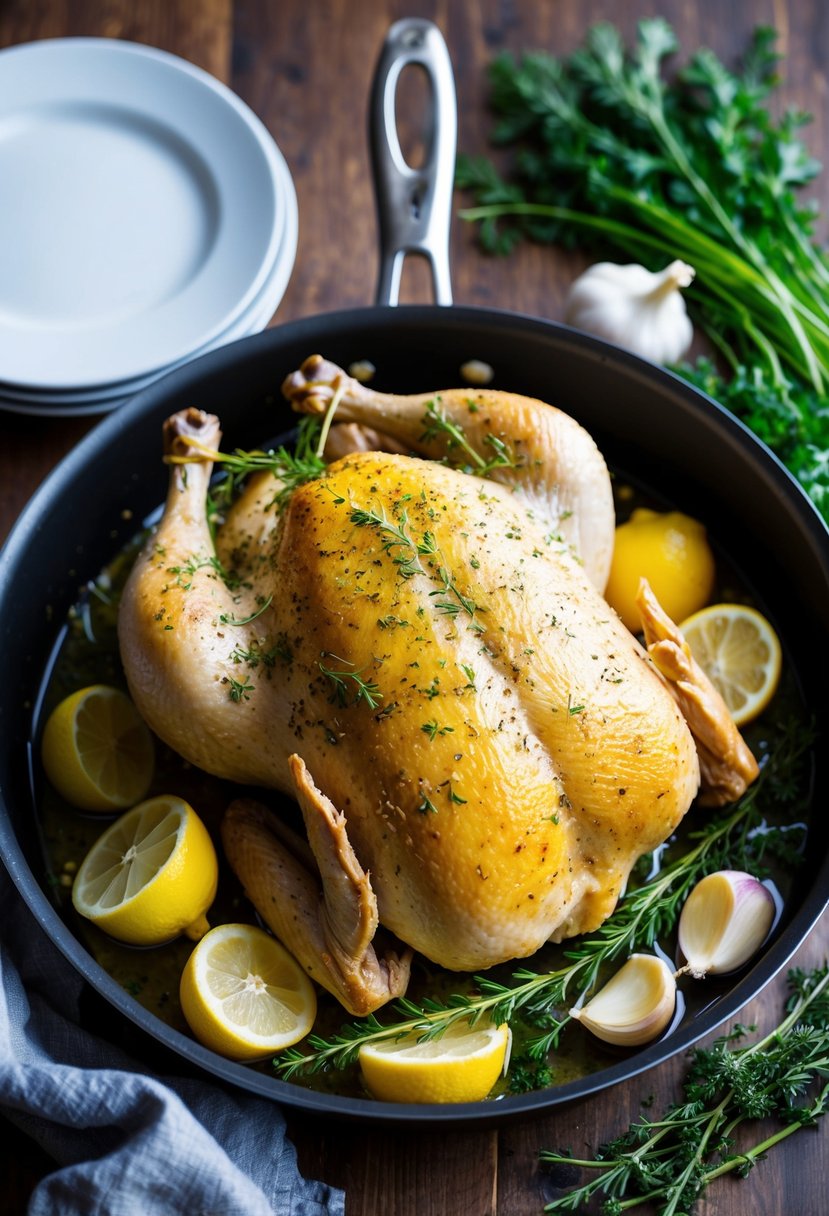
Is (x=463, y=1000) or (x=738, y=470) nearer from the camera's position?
(x=463, y=1000)

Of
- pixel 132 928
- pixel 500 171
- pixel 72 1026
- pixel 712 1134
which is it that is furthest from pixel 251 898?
pixel 500 171

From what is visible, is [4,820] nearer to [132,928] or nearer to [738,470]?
[132,928]

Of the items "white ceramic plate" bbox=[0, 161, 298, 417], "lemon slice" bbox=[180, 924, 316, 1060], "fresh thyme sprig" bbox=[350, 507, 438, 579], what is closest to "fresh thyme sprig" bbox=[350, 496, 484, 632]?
"fresh thyme sprig" bbox=[350, 507, 438, 579]

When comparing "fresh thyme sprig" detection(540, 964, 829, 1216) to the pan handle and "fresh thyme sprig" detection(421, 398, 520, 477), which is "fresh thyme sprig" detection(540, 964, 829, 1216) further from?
the pan handle

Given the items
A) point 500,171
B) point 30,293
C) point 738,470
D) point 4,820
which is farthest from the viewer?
point 500,171

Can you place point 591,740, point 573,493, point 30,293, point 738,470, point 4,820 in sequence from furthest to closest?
point 30,293
point 738,470
point 573,493
point 4,820
point 591,740

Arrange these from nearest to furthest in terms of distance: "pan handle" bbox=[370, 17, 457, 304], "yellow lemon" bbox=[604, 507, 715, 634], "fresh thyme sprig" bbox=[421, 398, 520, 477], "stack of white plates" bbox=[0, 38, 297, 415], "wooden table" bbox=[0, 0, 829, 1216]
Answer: "fresh thyme sprig" bbox=[421, 398, 520, 477]
"yellow lemon" bbox=[604, 507, 715, 634]
"pan handle" bbox=[370, 17, 457, 304]
"stack of white plates" bbox=[0, 38, 297, 415]
"wooden table" bbox=[0, 0, 829, 1216]

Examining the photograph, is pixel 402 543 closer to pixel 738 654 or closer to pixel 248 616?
pixel 248 616
